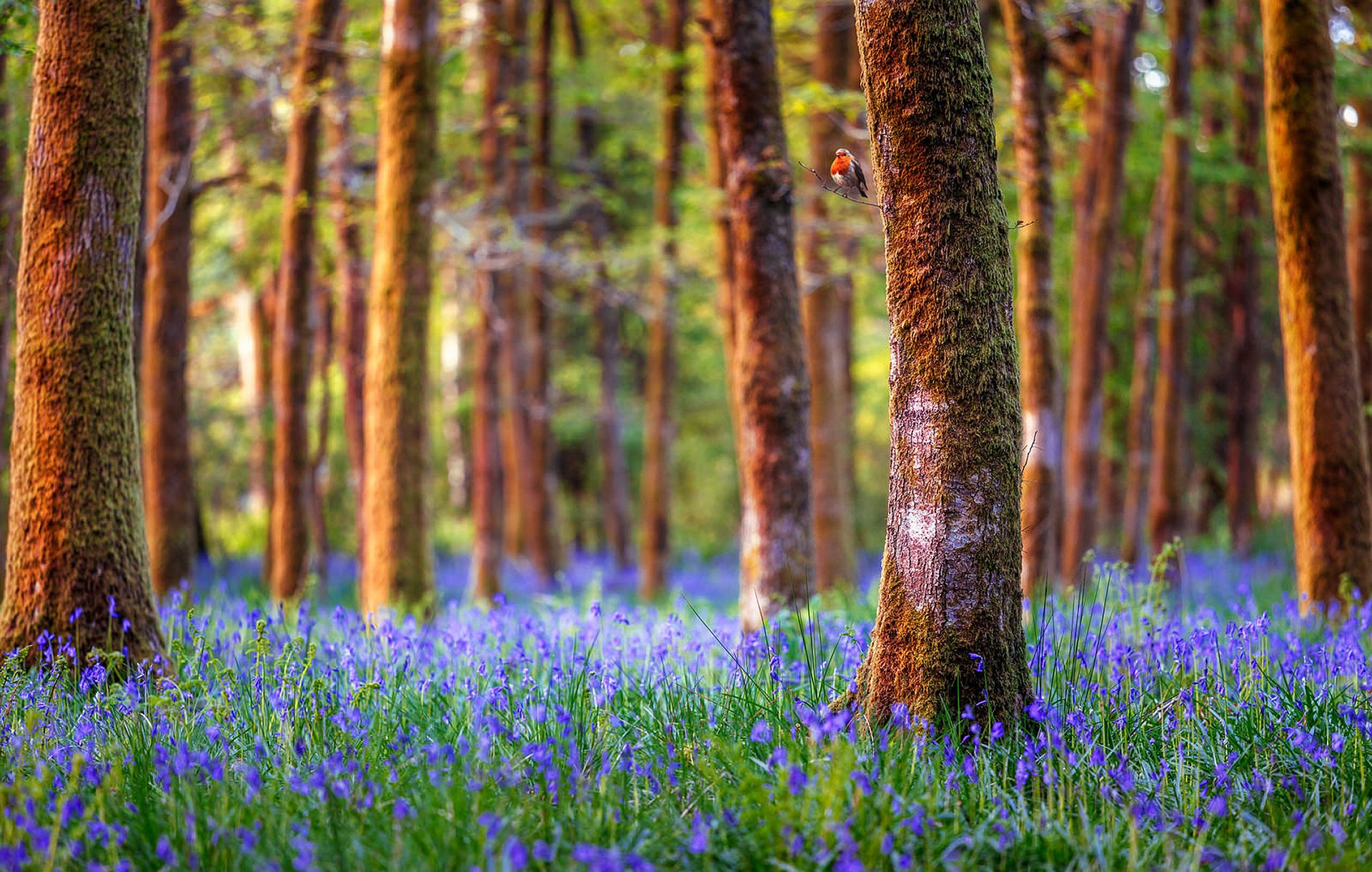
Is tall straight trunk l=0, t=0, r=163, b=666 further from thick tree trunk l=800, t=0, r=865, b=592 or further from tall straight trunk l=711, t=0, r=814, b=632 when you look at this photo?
thick tree trunk l=800, t=0, r=865, b=592

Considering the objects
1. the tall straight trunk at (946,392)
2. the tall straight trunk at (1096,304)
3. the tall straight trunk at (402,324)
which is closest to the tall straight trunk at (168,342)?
the tall straight trunk at (402,324)

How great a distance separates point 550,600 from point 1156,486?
9.23 meters

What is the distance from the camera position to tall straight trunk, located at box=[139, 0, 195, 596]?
10.6 meters

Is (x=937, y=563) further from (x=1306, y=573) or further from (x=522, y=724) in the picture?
(x=1306, y=573)

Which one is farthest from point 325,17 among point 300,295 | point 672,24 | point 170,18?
point 672,24

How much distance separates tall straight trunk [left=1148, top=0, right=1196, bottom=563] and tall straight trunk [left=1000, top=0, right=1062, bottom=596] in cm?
407

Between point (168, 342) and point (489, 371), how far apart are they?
15.2 feet

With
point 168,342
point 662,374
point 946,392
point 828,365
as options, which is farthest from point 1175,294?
point 168,342

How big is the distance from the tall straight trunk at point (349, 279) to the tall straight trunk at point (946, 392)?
10408 millimetres

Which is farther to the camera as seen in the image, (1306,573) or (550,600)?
(1306,573)

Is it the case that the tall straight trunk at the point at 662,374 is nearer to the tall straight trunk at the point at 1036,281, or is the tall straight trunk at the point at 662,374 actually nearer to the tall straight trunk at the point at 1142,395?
the tall straight trunk at the point at 1142,395

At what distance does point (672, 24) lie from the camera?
14.3 m

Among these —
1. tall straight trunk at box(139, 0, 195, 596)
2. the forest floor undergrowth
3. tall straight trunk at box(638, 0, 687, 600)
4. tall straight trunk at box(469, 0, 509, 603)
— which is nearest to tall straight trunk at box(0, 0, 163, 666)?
the forest floor undergrowth

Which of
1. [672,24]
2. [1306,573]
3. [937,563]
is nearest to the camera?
[937,563]
